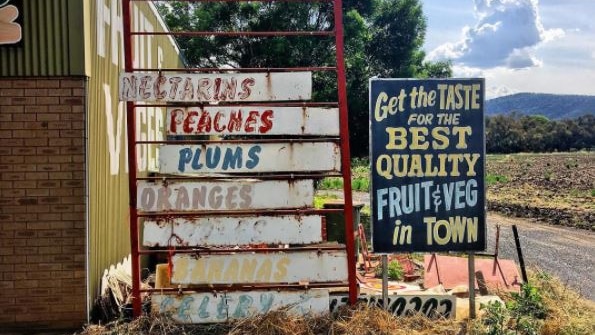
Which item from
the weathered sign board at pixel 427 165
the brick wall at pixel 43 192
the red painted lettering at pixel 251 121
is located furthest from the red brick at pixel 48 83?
the weathered sign board at pixel 427 165

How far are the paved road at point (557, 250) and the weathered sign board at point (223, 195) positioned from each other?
20.5 feet

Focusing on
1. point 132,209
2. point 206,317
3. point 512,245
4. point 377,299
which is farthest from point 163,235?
point 512,245

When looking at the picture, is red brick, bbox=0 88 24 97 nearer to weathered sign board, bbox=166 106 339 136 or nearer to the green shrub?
weathered sign board, bbox=166 106 339 136

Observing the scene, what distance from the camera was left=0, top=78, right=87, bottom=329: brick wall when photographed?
6281 millimetres

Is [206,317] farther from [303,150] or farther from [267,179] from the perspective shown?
[303,150]

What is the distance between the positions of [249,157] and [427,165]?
1.96 m

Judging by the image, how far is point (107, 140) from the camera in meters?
7.30

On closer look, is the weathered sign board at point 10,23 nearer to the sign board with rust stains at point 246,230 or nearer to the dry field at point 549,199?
the sign board with rust stains at point 246,230

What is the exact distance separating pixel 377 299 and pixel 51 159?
3.77 meters

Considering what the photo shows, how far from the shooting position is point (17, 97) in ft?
20.7

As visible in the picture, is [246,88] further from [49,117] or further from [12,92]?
[12,92]

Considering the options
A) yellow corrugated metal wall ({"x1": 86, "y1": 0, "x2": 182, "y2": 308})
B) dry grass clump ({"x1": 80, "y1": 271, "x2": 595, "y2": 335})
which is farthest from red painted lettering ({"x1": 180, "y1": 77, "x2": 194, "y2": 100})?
dry grass clump ({"x1": 80, "y1": 271, "x2": 595, "y2": 335})

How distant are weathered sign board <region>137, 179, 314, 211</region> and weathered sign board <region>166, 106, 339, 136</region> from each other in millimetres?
531

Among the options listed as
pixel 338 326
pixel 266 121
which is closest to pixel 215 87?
pixel 266 121
